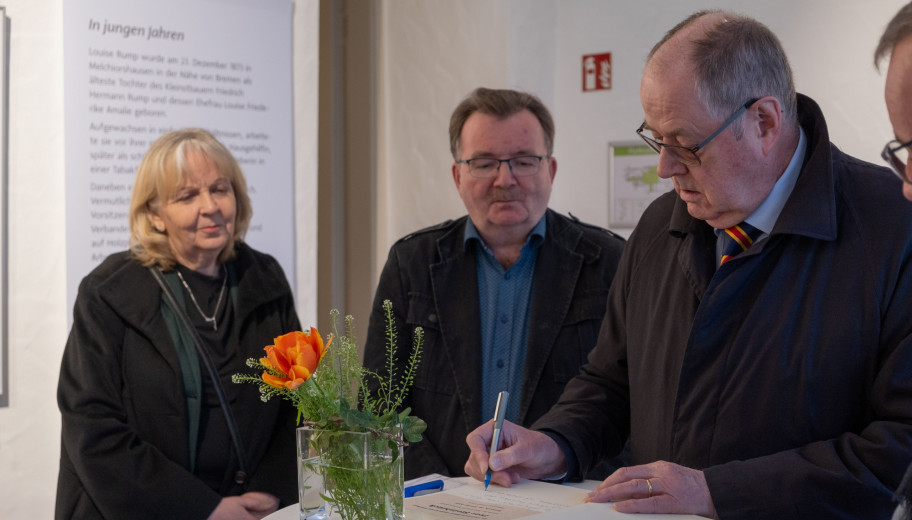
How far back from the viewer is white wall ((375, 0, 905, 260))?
4148mm

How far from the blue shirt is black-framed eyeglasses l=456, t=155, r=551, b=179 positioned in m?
0.17

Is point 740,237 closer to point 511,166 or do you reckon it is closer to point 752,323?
point 752,323

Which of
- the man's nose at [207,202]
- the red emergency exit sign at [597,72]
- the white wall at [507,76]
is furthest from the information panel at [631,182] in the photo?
the man's nose at [207,202]

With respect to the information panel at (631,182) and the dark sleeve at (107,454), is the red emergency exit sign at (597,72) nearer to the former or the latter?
the information panel at (631,182)

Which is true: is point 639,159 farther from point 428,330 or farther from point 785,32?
point 428,330

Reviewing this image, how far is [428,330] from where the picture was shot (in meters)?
2.86

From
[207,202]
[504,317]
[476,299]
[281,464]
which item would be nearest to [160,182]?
[207,202]

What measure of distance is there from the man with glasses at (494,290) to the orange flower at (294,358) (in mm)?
1160

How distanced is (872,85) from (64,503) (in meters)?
3.36

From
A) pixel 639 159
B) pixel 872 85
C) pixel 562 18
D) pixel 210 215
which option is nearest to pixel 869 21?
pixel 872 85

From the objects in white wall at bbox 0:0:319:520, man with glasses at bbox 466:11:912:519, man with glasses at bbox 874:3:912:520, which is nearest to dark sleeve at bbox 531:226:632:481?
man with glasses at bbox 466:11:912:519

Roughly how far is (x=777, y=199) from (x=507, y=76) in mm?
2376

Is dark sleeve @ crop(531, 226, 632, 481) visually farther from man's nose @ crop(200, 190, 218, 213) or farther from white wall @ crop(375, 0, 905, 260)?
white wall @ crop(375, 0, 905, 260)

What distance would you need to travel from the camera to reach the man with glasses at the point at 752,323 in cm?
160
